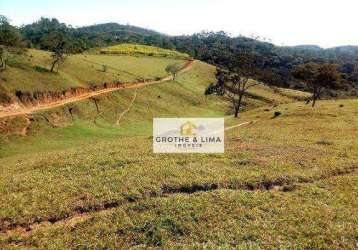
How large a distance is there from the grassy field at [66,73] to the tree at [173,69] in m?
1.64

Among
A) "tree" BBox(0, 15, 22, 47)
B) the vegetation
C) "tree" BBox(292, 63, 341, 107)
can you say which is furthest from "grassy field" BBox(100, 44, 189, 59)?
the vegetation

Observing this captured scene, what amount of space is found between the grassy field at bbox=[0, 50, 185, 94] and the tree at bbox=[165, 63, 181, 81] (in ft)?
5.39

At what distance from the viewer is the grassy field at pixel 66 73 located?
66.9 meters

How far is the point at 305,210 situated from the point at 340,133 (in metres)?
24.3

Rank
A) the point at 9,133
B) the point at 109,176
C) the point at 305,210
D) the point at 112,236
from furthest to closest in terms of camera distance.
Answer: the point at 9,133, the point at 109,176, the point at 305,210, the point at 112,236

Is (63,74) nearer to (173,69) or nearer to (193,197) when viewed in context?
(173,69)

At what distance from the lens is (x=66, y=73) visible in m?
81.7

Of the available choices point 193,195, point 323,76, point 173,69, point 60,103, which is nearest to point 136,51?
point 173,69

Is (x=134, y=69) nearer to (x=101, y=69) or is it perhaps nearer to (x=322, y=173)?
(x=101, y=69)

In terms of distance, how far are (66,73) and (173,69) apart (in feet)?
136

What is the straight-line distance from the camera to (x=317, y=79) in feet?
267

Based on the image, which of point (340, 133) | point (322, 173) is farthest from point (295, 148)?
point (340, 133)

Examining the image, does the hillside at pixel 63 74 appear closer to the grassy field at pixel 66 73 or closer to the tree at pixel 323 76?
the grassy field at pixel 66 73

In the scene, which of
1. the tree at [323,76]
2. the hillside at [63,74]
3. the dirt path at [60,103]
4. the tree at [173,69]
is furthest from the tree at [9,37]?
the tree at [323,76]
